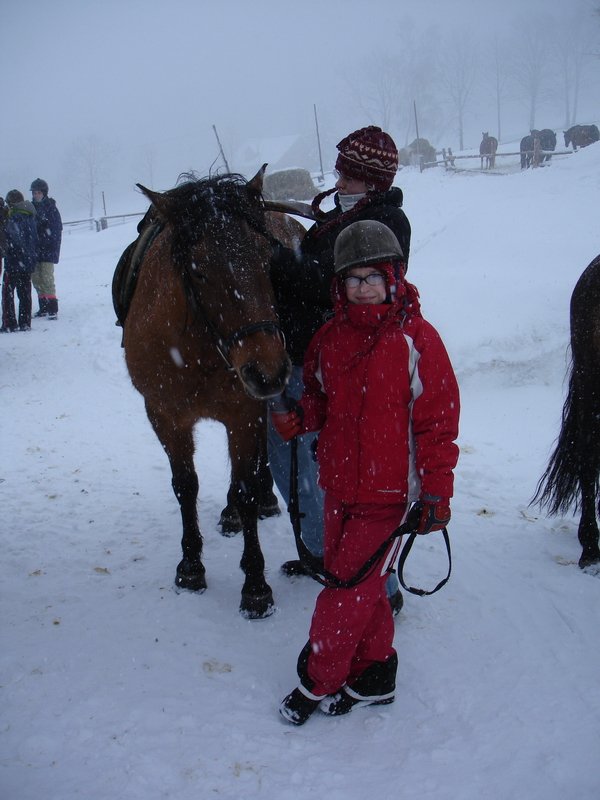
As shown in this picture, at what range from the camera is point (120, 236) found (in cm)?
2377

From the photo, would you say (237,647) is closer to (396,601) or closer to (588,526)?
(396,601)

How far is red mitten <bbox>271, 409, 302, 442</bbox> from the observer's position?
7.52 feet

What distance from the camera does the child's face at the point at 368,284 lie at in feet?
6.91

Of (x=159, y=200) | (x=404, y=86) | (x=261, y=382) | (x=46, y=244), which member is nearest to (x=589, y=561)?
(x=261, y=382)

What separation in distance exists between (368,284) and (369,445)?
633 mm

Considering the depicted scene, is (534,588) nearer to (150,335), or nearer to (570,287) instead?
(150,335)

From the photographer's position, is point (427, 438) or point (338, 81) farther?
point (338, 81)

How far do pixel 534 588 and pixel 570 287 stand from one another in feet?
19.5

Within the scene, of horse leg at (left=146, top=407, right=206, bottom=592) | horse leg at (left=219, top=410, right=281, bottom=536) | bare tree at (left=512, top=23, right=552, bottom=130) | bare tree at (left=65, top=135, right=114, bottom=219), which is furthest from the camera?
bare tree at (left=65, top=135, right=114, bottom=219)

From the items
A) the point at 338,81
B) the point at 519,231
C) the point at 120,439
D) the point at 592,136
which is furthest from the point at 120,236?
the point at 338,81

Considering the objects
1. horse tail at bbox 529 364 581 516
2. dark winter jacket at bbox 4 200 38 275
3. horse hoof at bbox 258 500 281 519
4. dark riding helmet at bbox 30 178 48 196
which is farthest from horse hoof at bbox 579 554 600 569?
dark riding helmet at bbox 30 178 48 196

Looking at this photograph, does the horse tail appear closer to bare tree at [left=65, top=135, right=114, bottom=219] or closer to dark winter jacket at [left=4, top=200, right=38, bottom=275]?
dark winter jacket at [left=4, top=200, right=38, bottom=275]

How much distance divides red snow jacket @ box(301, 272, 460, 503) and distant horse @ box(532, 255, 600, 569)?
1.81 m

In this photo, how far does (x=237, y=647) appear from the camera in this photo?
8.86 feet
